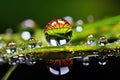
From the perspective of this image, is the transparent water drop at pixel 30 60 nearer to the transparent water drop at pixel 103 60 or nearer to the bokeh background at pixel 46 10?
the bokeh background at pixel 46 10

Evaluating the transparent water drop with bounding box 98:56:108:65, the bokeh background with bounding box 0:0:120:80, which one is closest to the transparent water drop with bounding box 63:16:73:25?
the bokeh background with bounding box 0:0:120:80

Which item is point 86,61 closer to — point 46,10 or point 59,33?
point 59,33

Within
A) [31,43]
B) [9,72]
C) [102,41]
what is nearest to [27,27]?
[31,43]

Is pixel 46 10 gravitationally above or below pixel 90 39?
above

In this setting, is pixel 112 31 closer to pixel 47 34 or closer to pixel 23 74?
pixel 47 34

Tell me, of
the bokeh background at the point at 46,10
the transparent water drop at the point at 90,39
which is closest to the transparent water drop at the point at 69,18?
the bokeh background at the point at 46,10

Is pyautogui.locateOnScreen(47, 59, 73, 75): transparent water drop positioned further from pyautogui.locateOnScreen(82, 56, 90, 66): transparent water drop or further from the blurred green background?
the blurred green background
